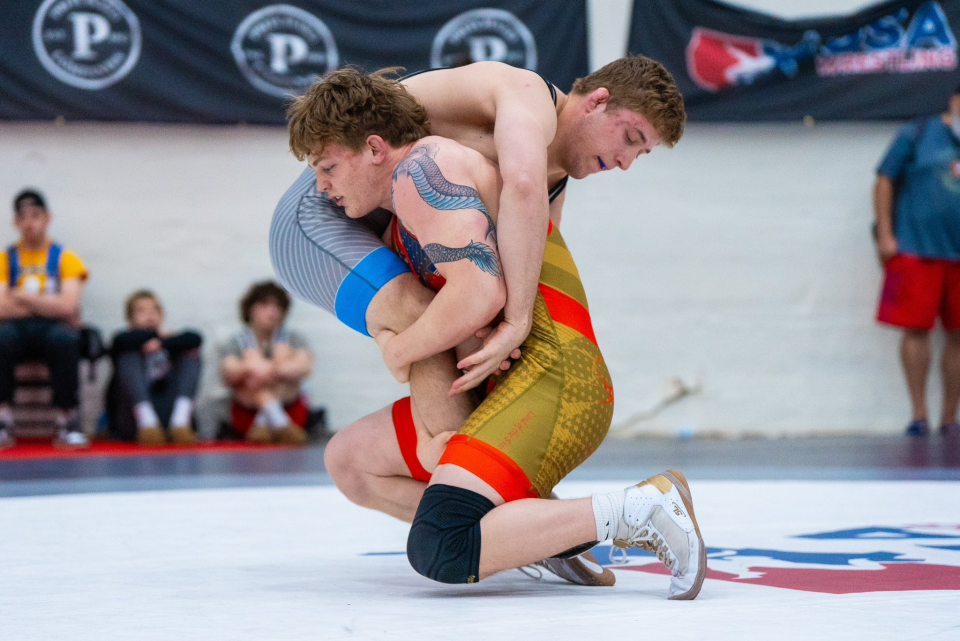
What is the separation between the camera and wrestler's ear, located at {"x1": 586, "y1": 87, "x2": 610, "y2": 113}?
71.4 inches

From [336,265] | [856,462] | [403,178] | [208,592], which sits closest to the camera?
[208,592]

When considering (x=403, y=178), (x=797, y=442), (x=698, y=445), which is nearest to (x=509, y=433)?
(x=403, y=178)

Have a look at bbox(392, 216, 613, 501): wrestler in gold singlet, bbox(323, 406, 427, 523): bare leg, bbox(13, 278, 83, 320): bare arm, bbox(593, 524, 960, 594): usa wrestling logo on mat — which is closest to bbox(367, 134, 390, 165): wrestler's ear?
bbox(392, 216, 613, 501): wrestler in gold singlet

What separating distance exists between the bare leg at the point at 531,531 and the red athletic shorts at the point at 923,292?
14.4 ft

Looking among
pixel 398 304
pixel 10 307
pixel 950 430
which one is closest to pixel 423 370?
pixel 398 304

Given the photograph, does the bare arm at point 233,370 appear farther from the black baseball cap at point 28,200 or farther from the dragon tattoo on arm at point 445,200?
the dragon tattoo on arm at point 445,200

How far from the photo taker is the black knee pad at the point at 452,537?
1523 millimetres

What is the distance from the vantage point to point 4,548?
1969 mm

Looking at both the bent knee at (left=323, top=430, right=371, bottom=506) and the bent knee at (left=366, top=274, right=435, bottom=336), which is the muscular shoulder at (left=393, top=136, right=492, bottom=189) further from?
the bent knee at (left=323, top=430, right=371, bottom=506)

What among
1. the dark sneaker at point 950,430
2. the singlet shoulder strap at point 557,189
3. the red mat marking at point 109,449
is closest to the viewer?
the singlet shoulder strap at point 557,189

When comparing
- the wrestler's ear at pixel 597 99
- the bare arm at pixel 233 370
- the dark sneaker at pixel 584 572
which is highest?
the wrestler's ear at pixel 597 99

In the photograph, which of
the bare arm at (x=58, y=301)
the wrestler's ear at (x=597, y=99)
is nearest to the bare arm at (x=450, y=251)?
the wrestler's ear at (x=597, y=99)

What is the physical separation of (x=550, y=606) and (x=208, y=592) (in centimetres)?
53

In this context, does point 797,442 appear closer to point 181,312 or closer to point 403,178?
point 181,312
